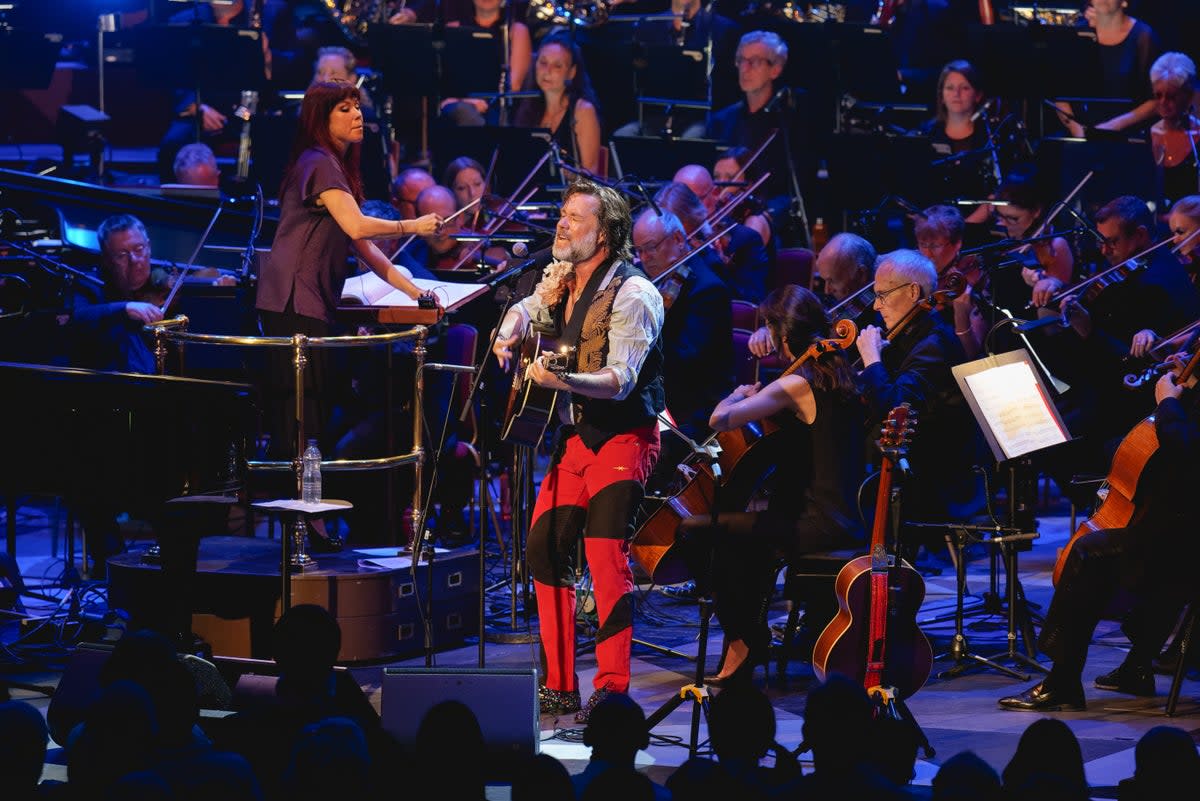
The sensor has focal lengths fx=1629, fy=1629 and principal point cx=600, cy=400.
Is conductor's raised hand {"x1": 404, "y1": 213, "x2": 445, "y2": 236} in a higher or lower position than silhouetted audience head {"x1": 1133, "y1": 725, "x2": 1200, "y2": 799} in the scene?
higher

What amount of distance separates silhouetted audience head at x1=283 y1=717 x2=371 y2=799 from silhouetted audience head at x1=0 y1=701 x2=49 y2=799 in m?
0.53

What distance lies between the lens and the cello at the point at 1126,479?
17.5ft

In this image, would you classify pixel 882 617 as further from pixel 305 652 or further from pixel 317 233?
pixel 317 233

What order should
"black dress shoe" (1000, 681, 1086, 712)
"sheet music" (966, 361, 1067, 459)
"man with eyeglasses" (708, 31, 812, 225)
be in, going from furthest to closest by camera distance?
"man with eyeglasses" (708, 31, 812, 225) < "sheet music" (966, 361, 1067, 459) < "black dress shoe" (1000, 681, 1086, 712)

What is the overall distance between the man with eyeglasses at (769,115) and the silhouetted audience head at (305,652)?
22.0 ft

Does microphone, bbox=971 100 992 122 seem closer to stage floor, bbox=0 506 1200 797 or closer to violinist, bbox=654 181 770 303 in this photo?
violinist, bbox=654 181 770 303

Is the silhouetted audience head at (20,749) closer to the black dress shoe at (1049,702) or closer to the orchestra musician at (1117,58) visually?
the black dress shoe at (1049,702)

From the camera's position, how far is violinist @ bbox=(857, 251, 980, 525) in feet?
19.6

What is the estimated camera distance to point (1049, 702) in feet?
17.9

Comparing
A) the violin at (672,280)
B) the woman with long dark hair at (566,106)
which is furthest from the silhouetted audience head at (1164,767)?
the woman with long dark hair at (566,106)

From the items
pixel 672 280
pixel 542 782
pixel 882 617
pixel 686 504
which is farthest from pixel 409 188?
pixel 542 782

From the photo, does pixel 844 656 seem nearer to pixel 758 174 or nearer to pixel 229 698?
pixel 229 698

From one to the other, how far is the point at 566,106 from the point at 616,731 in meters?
7.54

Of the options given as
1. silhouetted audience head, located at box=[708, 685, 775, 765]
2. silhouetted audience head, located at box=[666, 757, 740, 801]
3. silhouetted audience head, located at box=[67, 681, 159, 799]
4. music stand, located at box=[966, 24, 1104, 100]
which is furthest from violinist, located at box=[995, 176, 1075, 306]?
Answer: silhouetted audience head, located at box=[67, 681, 159, 799]
